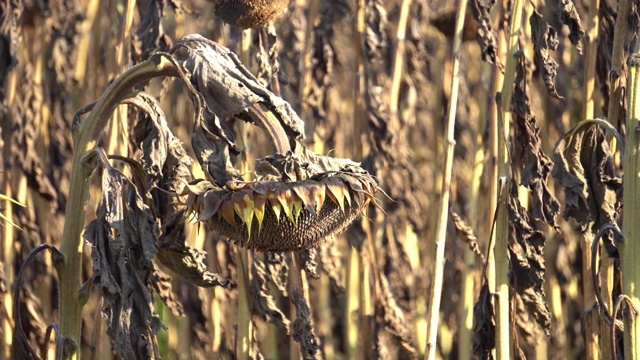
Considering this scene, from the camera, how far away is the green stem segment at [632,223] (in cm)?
176

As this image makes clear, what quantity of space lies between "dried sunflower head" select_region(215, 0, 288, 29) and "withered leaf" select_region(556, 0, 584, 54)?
0.59 metres

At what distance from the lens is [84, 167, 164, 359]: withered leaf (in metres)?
1.59

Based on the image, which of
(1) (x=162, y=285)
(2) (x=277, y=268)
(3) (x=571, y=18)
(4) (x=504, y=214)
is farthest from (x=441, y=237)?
(1) (x=162, y=285)

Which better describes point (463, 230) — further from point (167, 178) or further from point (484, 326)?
point (167, 178)

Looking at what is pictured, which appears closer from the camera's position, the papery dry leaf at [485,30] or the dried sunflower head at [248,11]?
the dried sunflower head at [248,11]

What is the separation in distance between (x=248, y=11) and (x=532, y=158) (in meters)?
0.70

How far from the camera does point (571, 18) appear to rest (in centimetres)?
202

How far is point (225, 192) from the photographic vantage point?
1.38 m

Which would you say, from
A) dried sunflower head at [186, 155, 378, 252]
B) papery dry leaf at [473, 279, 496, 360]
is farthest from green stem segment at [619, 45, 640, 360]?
dried sunflower head at [186, 155, 378, 252]

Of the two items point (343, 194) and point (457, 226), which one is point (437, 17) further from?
point (343, 194)

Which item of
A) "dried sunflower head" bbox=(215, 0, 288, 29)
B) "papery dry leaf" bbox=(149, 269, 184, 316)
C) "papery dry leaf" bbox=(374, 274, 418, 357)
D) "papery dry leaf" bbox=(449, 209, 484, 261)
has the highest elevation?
"dried sunflower head" bbox=(215, 0, 288, 29)

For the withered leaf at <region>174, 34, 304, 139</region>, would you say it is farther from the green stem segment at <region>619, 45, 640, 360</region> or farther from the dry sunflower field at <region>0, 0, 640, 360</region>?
the green stem segment at <region>619, 45, 640, 360</region>

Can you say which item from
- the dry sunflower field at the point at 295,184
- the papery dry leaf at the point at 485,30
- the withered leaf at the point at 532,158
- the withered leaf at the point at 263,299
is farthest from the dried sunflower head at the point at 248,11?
the withered leaf at the point at 263,299

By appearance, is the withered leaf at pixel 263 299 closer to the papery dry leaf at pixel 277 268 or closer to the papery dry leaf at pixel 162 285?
the papery dry leaf at pixel 277 268
